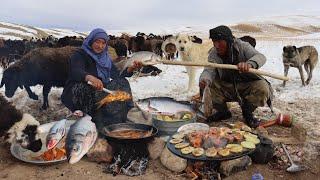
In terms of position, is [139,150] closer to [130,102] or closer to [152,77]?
[130,102]

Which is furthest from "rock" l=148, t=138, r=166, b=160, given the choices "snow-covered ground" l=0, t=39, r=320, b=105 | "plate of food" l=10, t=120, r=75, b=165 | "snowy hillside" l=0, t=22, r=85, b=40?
"snowy hillside" l=0, t=22, r=85, b=40

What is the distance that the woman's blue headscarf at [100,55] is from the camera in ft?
18.7

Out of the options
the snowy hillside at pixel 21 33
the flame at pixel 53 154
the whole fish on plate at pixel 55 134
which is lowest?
the snowy hillside at pixel 21 33

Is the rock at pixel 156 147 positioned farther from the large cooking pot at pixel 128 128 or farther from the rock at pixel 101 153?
the rock at pixel 101 153

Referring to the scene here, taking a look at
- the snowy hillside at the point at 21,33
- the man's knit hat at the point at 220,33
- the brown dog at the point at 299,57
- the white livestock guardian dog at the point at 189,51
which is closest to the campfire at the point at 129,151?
the man's knit hat at the point at 220,33

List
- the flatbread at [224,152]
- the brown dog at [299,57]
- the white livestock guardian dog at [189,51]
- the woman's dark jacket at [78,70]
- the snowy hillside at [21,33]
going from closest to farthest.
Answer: the flatbread at [224,152], the woman's dark jacket at [78,70], the white livestock guardian dog at [189,51], the brown dog at [299,57], the snowy hillside at [21,33]

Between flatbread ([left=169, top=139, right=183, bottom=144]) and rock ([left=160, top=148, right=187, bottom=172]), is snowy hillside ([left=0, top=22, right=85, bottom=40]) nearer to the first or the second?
rock ([left=160, top=148, right=187, bottom=172])

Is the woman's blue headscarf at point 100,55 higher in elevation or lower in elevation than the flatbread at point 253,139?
higher

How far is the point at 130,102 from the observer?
606cm

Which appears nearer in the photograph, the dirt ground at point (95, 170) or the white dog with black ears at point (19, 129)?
the dirt ground at point (95, 170)

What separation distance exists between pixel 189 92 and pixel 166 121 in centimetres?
425

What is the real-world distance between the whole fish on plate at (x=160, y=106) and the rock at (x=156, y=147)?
664mm

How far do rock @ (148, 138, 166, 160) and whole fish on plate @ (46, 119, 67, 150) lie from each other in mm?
1106

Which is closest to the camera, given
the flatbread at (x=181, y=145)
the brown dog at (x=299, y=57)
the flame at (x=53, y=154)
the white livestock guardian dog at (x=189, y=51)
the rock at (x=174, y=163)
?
the flatbread at (x=181, y=145)
